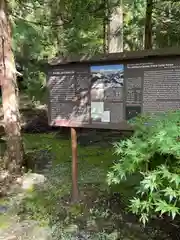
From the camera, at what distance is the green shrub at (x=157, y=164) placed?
2.33 meters

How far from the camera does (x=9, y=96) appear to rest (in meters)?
4.70

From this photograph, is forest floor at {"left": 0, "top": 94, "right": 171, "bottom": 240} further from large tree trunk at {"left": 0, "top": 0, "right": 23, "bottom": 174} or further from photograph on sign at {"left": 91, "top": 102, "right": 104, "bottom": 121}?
photograph on sign at {"left": 91, "top": 102, "right": 104, "bottom": 121}

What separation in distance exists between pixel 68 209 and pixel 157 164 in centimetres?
159

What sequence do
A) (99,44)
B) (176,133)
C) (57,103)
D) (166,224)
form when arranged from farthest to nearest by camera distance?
(99,44), (57,103), (166,224), (176,133)

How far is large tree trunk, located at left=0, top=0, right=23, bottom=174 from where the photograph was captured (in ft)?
15.2

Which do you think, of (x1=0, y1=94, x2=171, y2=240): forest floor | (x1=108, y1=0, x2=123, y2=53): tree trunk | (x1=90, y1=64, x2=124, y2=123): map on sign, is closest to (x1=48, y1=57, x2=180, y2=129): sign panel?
(x1=90, y1=64, x2=124, y2=123): map on sign

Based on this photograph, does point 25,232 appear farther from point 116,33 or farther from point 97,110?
point 116,33

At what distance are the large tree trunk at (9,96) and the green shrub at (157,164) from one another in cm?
231

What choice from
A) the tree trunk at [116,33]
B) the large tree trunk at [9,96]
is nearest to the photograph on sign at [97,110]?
the large tree trunk at [9,96]

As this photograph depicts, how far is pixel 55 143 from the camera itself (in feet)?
24.7

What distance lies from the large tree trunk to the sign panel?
2.16 feet

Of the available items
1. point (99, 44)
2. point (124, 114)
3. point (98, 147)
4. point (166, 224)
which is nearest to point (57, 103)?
point (124, 114)

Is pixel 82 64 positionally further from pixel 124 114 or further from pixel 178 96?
pixel 178 96

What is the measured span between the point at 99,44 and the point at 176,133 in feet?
28.8
